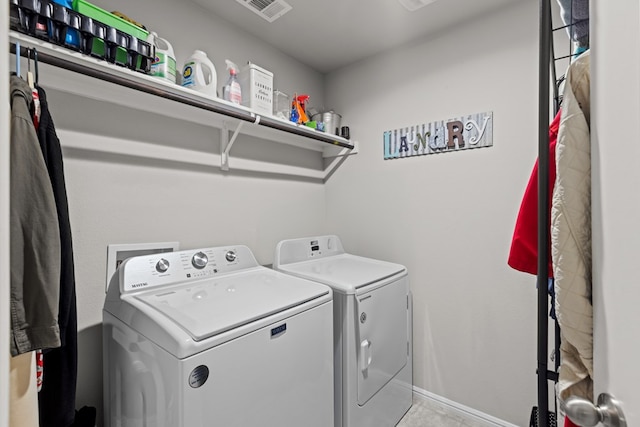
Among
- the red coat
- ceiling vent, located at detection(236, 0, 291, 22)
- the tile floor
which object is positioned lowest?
the tile floor

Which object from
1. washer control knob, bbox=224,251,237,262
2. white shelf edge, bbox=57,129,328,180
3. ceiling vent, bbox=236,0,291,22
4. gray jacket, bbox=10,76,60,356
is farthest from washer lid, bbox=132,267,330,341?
ceiling vent, bbox=236,0,291,22

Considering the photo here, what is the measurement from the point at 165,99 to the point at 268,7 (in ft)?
2.93

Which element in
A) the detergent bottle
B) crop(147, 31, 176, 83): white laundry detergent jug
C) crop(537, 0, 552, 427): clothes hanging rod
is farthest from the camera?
the detergent bottle

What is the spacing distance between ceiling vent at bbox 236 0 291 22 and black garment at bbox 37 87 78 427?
135cm

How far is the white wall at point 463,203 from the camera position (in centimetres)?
179

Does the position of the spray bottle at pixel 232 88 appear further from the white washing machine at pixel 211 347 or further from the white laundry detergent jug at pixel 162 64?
the white washing machine at pixel 211 347

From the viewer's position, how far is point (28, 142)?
0.81m

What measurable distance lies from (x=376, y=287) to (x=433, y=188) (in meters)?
0.86

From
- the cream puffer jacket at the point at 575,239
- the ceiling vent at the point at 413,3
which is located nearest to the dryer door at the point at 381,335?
the cream puffer jacket at the point at 575,239

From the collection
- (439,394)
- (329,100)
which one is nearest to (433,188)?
(329,100)

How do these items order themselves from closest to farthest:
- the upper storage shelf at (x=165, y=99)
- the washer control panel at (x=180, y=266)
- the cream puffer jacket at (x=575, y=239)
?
1. the cream puffer jacket at (x=575, y=239)
2. the upper storage shelf at (x=165, y=99)
3. the washer control panel at (x=180, y=266)

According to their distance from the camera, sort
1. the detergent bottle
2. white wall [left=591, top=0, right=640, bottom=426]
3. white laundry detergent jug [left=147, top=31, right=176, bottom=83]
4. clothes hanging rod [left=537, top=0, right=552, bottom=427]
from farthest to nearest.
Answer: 1. the detergent bottle
2. white laundry detergent jug [left=147, top=31, right=176, bottom=83]
3. clothes hanging rod [left=537, top=0, right=552, bottom=427]
4. white wall [left=591, top=0, right=640, bottom=426]

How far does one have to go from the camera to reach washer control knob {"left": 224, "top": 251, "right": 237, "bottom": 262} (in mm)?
1736

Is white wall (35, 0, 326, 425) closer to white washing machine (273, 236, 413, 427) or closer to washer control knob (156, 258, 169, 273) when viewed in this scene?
washer control knob (156, 258, 169, 273)
